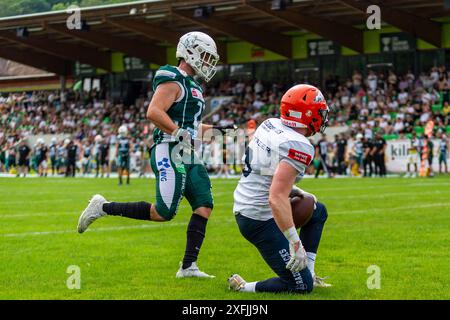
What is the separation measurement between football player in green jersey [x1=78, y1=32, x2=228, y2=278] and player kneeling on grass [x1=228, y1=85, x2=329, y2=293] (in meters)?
0.96

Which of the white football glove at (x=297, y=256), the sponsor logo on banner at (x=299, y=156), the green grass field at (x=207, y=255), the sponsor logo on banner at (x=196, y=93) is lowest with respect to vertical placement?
the green grass field at (x=207, y=255)

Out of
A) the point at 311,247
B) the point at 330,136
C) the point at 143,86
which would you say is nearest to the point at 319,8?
the point at 330,136

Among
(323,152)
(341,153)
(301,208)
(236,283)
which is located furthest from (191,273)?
(341,153)

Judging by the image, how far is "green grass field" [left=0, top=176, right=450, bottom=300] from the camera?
653 cm

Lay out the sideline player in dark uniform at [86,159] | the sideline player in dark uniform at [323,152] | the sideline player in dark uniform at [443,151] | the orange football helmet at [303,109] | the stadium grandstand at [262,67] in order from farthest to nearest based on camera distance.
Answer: the sideline player in dark uniform at [86,159]
the stadium grandstand at [262,67]
the sideline player in dark uniform at [323,152]
the sideline player in dark uniform at [443,151]
the orange football helmet at [303,109]

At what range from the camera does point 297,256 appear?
5.81 metres

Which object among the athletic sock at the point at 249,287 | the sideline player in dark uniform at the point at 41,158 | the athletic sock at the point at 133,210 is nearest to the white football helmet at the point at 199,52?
the athletic sock at the point at 133,210

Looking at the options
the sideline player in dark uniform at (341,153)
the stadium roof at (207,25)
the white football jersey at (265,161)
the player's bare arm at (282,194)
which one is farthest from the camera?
the stadium roof at (207,25)

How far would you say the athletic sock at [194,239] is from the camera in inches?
291

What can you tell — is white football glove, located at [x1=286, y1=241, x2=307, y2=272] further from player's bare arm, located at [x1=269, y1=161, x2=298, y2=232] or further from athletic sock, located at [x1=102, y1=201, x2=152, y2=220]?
athletic sock, located at [x1=102, y1=201, x2=152, y2=220]

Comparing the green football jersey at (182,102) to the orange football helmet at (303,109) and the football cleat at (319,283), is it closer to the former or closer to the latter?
the orange football helmet at (303,109)

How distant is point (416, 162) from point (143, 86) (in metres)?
21.5

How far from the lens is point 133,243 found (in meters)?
9.87

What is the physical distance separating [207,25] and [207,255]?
29.2 metres
